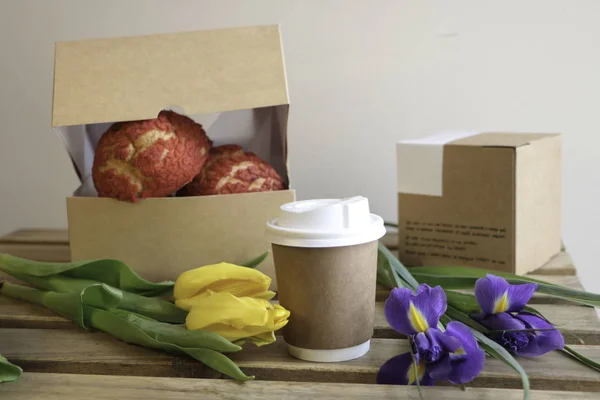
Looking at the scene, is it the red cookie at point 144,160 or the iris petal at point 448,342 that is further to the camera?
the red cookie at point 144,160

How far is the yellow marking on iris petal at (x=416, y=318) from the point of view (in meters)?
0.63

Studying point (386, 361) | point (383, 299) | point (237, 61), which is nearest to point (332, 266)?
point (386, 361)

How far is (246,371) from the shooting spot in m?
0.66

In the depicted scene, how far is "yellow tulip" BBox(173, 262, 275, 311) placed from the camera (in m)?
0.71

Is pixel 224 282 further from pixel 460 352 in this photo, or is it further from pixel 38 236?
pixel 38 236

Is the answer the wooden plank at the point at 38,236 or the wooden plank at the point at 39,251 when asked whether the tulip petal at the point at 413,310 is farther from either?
the wooden plank at the point at 38,236

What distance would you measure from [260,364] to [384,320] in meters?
0.18

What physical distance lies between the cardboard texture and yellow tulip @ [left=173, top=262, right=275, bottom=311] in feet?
0.12

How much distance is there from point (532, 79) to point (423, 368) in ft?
2.54

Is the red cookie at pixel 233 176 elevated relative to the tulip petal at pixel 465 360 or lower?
elevated

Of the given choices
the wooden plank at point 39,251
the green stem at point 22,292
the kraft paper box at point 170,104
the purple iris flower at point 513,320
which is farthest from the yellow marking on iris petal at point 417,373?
the wooden plank at point 39,251

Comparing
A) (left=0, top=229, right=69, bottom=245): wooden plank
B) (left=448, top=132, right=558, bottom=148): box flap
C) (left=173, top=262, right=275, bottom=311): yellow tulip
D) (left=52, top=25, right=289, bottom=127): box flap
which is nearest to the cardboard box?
(left=448, top=132, right=558, bottom=148): box flap

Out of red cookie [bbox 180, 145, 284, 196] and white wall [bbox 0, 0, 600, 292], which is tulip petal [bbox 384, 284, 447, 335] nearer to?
red cookie [bbox 180, 145, 284, 196]

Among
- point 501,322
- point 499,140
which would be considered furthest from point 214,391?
point 499,140
